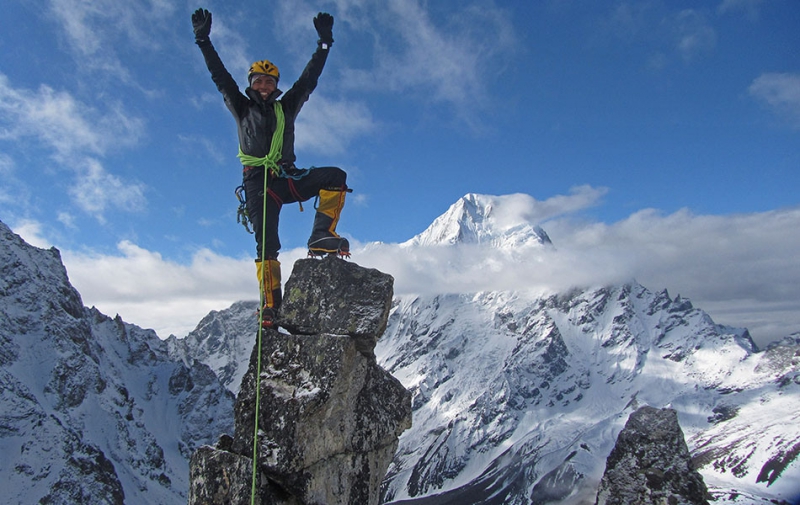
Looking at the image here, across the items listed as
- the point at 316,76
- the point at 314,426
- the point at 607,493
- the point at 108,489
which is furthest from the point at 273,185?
the point at 108,489

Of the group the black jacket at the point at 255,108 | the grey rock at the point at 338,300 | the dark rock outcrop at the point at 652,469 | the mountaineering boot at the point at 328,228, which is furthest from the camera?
the dark rock outcrop at the point at 652,469

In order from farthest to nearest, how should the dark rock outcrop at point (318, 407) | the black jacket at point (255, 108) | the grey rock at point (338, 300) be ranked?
the black jacket at point (255, 108) → the grey rock at point (338, 300) → the dark rock outcrop at point (318, 407)

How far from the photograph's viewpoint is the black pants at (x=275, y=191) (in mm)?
11992

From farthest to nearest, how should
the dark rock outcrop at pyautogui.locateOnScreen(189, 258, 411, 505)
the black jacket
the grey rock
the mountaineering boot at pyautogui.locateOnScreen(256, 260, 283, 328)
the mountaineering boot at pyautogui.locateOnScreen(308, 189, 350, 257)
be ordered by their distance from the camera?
the mountaineering boot at pyautogui.locateOnScreen(308, 189, 350, 257)
the black jacket
the mountaineering boot at pyautogui.locateOnScreen(256, 260, 283, 328)
the grey rock
the dark rock outcrop at pyautogui.locateOnScreen(189, 258, 411, 505)

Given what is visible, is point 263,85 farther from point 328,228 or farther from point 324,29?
point 328,228

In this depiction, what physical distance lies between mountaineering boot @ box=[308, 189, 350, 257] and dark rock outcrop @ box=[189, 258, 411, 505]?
0.35 m

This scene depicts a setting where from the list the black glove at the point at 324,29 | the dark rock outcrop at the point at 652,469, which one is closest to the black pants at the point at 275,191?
the black glove at the point at 324,29

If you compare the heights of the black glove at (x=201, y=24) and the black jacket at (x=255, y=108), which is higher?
the black glove at (x=201, y=24)

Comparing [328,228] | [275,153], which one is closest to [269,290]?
[328,228]

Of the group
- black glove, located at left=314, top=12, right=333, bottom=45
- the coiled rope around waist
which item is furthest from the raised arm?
Result: black glove, located at left=314, top=12, right=333, bottom=45

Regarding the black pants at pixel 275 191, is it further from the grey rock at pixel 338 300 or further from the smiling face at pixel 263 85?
the smiling face at pixel 263 85

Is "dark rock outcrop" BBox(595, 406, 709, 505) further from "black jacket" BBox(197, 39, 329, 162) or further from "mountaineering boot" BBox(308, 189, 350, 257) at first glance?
"black jacket" BBox(197, 39, 329, 162)

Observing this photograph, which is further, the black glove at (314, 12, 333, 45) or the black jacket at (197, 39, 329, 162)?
the black glove at (314, 12, 333, 45)

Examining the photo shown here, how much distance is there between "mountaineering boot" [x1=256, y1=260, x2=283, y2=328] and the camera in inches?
450
